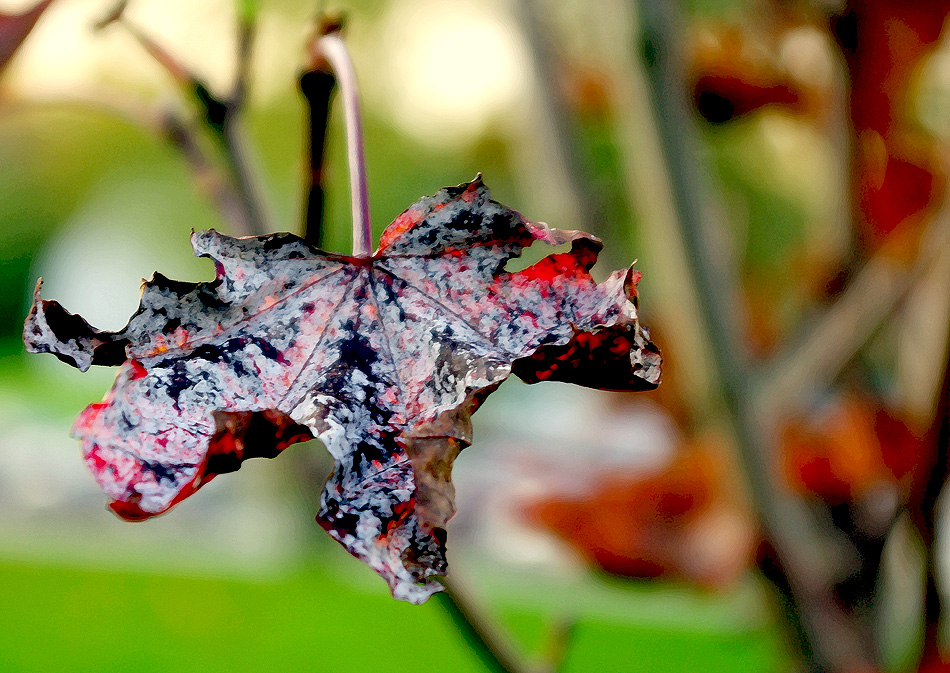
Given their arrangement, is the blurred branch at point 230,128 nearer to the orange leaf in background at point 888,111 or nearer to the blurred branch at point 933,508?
the blurred branch at point 933,508

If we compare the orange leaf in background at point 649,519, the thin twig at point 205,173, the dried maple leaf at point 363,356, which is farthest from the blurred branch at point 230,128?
the orange leaf in background at point 649,519

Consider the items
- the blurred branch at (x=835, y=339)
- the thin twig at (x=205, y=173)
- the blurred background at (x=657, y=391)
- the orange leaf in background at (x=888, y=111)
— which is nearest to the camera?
the thin twig at (x=205, y=173)

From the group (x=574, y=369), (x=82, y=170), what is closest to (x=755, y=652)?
(x=574, y=369)

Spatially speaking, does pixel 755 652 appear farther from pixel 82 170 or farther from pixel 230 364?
pixel 82 170

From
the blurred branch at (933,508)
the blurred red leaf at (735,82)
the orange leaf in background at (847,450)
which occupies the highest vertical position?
the blurred red leaf at (735,82)

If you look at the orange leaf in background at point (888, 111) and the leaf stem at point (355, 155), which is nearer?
the leaf stem at point (355, 155)

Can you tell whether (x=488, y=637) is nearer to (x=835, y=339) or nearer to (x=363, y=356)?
(x=363, y=356)

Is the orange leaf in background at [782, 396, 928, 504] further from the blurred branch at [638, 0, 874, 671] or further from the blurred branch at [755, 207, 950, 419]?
the blurred branch at [638, 0, 874, 671]
